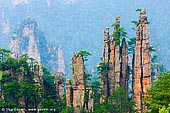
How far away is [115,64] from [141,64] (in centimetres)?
271

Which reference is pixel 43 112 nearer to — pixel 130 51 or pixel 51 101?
pixel 51 101

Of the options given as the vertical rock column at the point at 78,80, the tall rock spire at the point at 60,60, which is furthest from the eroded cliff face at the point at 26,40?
the vertical rock column at the point at 78,80

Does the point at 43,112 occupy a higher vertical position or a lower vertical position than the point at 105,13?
lower

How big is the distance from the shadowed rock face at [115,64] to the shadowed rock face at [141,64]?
194cm

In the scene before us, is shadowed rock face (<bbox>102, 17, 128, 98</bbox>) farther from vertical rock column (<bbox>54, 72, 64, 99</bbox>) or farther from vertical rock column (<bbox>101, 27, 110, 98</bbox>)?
vertical rock column (<bbox>54, 72, 64, 99</bbox>)

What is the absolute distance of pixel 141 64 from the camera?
130ft

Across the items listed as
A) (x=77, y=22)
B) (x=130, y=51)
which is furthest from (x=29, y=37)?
(x=130, y=51)

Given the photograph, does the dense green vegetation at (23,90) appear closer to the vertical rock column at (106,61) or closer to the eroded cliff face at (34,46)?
the vertical rock column at (106,61)

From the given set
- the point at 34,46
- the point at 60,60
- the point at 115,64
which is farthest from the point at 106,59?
the point at 60,60

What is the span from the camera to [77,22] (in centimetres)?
11206

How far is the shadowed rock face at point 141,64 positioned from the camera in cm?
3928

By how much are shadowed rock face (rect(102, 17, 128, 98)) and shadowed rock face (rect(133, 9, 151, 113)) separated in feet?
6.36

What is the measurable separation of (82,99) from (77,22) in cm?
7525

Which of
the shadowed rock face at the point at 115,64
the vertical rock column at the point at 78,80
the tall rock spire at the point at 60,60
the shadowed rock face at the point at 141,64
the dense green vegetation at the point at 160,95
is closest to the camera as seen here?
the dense green vegetation at the point at 160,95
